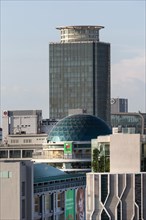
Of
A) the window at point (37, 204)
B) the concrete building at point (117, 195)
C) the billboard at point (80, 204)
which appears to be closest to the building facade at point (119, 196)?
the concrete building at point (117, 195)

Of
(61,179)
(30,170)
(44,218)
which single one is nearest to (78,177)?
(61,179)

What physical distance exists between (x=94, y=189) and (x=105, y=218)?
2699 millimetres

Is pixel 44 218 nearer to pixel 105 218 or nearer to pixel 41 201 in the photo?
pixel 41 201

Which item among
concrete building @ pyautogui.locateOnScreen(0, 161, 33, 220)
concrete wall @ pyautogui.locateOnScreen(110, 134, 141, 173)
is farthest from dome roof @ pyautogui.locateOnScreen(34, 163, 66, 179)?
concrete wall @ pyautogui.locateOnScreen(110, 134, 141, 173)

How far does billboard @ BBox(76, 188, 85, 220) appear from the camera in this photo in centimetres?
16225

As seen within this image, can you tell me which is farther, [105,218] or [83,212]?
[83,212]

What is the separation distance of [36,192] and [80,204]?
15.7m

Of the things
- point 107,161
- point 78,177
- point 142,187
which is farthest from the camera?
point 78,177

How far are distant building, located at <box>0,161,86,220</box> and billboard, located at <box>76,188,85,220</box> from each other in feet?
0.86

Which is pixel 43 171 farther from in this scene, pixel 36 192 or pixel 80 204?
pixel 36 192

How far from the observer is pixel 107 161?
15138 centimetres

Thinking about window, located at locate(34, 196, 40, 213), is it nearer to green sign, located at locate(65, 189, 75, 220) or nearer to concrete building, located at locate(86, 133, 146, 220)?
concrete building, located at locate(86, 133, 146, 220)

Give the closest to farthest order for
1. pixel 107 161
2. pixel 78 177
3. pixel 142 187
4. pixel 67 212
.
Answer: pixel 142 187 → pixel 107 161 → pixel 67 212 → pixel 78 177

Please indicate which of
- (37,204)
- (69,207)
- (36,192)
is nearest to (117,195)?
(36,192)
